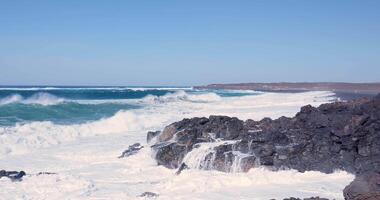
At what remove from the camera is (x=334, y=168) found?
10234mm

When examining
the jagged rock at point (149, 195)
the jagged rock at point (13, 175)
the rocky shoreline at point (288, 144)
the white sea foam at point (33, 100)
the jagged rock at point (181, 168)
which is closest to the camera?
the jagged rock at point (149, 195)

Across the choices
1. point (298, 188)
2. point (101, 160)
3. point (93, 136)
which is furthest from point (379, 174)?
point (93, 136)

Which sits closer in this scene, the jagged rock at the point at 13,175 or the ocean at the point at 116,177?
the ocean at the point at 116,177

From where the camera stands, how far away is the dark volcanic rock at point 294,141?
34.1ft

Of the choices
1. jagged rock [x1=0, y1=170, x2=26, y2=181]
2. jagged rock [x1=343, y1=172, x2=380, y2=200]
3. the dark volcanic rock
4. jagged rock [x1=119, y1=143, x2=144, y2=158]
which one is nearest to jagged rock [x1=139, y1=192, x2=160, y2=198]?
the dark volcanic rock

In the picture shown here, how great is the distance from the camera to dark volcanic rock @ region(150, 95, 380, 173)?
1040 centimetres

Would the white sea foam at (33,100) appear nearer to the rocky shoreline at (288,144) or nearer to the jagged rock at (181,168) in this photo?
the rocky shoreline at (288,144)

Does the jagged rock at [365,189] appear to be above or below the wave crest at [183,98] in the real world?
above

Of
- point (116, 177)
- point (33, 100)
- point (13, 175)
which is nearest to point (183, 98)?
point (33, 100)

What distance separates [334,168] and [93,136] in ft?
35.8

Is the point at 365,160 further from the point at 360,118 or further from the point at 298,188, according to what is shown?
the point at 298,188

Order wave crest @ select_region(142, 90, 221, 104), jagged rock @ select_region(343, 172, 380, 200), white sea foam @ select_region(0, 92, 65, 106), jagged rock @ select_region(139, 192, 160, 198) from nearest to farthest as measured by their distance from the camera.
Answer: jagged rock @ select_region(343, 172, 380, 200) → jagged rock @ select_region(139, 192, 160, 198) → white sea foam @ select_region(0, 92, 65, 106) → wave crest @ select_region(142, 90, 221, 104)

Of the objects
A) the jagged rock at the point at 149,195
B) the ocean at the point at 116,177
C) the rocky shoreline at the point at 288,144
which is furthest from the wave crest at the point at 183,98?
the jagged rock at the point at 149,195

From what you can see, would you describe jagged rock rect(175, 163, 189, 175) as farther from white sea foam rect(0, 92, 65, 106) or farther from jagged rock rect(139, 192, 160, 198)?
white sea foam rect(0, 92, 65, 106)
